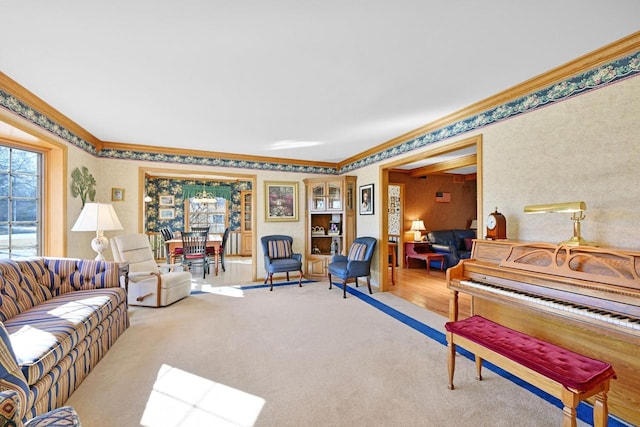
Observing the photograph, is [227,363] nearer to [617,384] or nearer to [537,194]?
[617,384]

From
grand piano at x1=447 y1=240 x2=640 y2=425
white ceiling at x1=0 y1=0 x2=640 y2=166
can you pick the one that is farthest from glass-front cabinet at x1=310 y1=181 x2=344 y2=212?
grand piano at x1=447 y1=240 x2=640 y2=425

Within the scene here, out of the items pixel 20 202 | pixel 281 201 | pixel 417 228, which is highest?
pixel 281 201

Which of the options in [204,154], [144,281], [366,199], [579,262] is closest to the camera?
[579,262]

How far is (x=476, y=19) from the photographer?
1.65 meters

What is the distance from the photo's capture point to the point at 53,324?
6.30 ft

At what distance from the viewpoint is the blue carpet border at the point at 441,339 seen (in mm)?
1758

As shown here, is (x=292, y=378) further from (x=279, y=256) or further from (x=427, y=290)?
(x=427, y=290)

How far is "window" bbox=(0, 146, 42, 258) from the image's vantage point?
9.31 feet

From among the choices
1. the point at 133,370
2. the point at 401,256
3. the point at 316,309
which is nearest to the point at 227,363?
the point at 133,370

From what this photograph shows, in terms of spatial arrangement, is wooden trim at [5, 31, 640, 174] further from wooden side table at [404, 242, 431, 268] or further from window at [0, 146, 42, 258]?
wooden side table at [404, 242, 431, 268]

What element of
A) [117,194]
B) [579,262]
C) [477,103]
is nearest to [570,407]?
[579,262]

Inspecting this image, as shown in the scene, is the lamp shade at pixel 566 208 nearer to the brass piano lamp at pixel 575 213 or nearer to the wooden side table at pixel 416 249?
the brass piano lamp at pixel 575 213

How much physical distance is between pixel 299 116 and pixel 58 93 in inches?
94.6

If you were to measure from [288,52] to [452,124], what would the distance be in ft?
7.26
